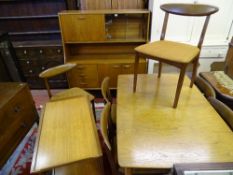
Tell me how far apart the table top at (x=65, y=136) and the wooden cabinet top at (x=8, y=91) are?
0.31 m

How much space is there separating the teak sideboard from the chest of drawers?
0.92 meters

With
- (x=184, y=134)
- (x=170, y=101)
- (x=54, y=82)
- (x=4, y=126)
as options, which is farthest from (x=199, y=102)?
(x=54, y=82)

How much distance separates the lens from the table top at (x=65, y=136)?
1075 mm

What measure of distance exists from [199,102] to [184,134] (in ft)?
1.42

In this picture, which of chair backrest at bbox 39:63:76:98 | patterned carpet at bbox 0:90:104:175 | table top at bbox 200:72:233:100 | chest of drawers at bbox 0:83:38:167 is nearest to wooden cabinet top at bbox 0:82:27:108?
chest of drawers at bbox 0:83:38:167

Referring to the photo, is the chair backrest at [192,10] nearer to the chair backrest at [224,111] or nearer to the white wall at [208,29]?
the chair backrest at [224,111]

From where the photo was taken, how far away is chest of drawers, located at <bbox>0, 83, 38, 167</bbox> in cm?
140

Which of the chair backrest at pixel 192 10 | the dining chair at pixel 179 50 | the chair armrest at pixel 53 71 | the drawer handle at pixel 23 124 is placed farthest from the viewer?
the chair armrest at pixel 53 71

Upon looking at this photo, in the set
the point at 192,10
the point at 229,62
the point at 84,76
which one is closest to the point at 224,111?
the point at 192,10

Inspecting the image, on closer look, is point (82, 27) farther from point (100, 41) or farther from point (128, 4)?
point (128, 4)

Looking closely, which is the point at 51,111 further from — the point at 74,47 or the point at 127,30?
the point at 127,30

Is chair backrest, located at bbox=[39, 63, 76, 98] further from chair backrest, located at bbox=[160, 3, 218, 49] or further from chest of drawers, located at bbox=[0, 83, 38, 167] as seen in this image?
chair backrest, located at bbox=[160, 3, 218, 49]

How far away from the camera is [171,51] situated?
1.48m

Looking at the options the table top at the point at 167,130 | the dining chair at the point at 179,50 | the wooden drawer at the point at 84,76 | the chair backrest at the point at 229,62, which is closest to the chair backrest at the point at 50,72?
the wooden drawer at the point at 84,76
